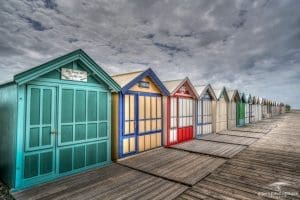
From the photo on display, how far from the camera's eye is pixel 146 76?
8.44 metres

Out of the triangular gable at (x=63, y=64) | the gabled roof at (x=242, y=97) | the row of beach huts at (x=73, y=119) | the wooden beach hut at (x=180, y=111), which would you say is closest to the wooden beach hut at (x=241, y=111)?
the gabled roof at (x=242, y=97)

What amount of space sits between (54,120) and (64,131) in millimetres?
463

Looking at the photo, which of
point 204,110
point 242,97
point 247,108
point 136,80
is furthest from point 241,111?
point 136,80

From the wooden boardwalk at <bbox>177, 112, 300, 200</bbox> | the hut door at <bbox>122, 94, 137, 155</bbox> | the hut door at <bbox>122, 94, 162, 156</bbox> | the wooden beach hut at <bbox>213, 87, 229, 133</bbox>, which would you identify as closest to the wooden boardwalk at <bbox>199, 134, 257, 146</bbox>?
the wooden beach hut at <bbox>213, 87, 229, 133</bbox>

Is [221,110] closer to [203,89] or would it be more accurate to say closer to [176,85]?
[203,89]

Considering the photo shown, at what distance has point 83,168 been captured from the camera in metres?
5.90

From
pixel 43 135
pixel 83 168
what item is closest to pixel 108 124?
pixel 83 168

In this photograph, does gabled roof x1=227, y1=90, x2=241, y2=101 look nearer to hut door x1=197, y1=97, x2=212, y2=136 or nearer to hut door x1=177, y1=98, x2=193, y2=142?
hut door x1=197, y1=97, x2=212, y2=136

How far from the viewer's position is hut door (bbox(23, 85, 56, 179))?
4746 millimetres

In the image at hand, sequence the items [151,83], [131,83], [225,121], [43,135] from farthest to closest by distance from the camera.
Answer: [225,121] < [151,83] < [131,83] < [43,135]

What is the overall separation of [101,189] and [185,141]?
7.25 metres

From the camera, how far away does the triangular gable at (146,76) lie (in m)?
7.20

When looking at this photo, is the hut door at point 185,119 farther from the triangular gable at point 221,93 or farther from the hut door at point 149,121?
the triangular gable at point 221,93

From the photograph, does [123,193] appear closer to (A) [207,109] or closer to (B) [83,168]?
(B) [83,168]
